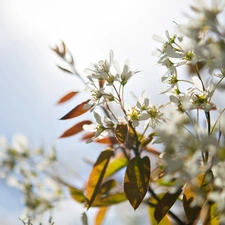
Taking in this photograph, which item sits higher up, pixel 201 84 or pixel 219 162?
pixel 201 84

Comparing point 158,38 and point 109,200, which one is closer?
point 158,38

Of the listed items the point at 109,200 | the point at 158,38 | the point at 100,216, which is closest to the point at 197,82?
the point at 158,38

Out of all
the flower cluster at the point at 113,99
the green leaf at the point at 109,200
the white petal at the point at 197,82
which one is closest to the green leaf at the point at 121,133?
the flower cluster at the point at 113,99

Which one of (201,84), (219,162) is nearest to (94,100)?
(201,84)

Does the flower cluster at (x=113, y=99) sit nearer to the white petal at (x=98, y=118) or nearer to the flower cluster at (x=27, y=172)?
the white petal at (x=98, y=118)

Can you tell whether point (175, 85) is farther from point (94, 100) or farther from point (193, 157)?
point (193, 157)

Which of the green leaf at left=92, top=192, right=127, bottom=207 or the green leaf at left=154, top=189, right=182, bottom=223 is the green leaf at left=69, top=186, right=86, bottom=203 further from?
the green leaf at left=154, top=189, right=182, bottom=223

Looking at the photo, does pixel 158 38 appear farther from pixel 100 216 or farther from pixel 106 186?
pixel 100 216
